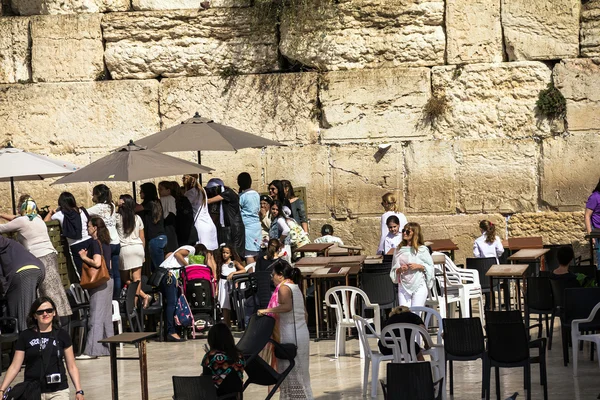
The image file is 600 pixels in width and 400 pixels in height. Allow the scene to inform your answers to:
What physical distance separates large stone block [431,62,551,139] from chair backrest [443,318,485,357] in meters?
7.06

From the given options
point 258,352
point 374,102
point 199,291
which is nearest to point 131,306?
point 199,291

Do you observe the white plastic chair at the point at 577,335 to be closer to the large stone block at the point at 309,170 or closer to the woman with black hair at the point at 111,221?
the woman with black hair at the point at 111,221

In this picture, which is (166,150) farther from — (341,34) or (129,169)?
(341,34)

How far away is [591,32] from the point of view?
16031 mm

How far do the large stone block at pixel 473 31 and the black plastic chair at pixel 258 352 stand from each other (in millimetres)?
7750

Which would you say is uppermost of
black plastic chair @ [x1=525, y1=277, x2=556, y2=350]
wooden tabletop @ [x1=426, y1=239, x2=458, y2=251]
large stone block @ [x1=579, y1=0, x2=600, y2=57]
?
large stone block @ [x1=579, y1=0, x2=600, y2=57]

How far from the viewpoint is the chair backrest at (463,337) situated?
9.54m

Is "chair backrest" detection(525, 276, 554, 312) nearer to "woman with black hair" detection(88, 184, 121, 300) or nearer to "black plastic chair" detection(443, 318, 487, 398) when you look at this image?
"black plastic chair" detection(443, 318, 487, 398)

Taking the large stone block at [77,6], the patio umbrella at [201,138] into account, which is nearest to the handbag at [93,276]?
the patio umbrella at [201,138]

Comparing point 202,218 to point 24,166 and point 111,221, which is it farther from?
point 24,166

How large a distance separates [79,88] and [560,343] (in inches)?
318

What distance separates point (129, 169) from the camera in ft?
45.7

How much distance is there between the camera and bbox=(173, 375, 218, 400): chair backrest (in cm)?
800

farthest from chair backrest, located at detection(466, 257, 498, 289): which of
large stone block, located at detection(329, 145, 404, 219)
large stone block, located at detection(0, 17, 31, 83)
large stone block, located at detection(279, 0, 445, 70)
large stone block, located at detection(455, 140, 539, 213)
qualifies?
large stone block, located at detection(0, 17, 31, 83)
